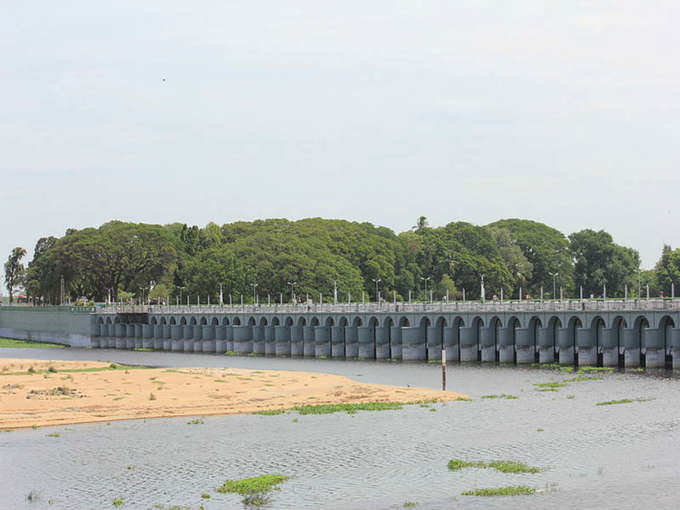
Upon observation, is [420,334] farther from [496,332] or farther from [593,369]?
[593,369]

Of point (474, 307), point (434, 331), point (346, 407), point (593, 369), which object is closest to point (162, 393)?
point (346, 407)

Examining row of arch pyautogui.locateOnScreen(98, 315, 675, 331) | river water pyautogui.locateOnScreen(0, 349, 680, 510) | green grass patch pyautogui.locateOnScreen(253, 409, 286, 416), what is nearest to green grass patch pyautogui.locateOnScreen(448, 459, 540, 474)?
river water pyautogui.locateOnScreen(0, 349, 680, 510)

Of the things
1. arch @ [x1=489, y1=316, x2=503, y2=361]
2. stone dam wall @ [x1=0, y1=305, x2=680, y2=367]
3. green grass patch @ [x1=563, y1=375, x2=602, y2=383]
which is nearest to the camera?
green grass patch @ [x1=563, y1=375, x2=602, y2=383]

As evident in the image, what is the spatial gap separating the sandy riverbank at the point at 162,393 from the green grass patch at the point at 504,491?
102 feet

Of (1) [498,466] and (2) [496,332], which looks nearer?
(1) [498,466]

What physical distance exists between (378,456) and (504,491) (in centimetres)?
1116

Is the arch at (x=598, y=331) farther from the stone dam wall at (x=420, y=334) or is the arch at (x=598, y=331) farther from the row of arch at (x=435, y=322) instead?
the stone dam wall at (x=420, y=334)

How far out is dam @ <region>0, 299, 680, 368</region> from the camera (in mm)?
101750

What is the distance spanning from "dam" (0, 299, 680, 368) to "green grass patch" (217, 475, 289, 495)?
43002mm

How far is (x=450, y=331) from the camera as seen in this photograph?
11919 centimetres

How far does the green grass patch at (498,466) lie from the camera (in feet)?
166

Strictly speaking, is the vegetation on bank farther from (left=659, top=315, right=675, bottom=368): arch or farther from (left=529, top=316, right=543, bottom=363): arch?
(left=529, top=316, right=543, bottom=363): arch

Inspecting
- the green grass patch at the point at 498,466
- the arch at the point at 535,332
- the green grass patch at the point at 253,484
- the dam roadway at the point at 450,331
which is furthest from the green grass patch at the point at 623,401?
the arch at the point at 535,332

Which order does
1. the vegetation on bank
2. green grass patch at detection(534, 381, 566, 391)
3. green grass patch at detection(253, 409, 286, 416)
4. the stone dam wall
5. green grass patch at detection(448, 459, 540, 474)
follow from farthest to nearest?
the stone dam wall < green grass patch at detection(534, 381, 566, 391) < the vegetation on bank < green grass patch at detection(253, 409, 286, 416) < green grass patch at detection(448, 459, 540, 474)
